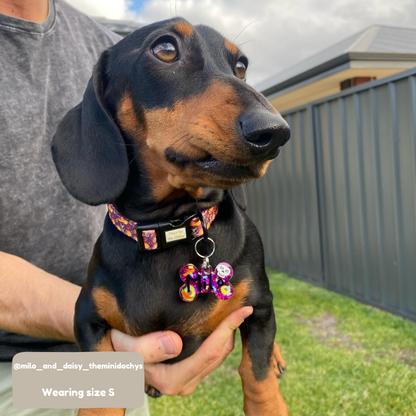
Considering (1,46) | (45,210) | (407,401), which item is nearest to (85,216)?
(45,210)

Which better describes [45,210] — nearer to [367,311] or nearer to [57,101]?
[57,101]

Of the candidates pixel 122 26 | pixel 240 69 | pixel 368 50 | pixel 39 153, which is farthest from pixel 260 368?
pixel 368 50

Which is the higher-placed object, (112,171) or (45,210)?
(112,171)

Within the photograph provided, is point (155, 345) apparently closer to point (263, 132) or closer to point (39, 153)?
point (263, 132)

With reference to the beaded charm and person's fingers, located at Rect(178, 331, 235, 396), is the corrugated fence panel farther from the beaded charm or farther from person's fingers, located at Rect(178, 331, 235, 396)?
the beaded charm

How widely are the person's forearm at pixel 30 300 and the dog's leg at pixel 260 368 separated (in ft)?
2.19

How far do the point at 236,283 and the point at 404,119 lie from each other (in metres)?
3.14

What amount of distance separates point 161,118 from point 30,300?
34.5 inches

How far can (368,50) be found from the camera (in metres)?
5.59

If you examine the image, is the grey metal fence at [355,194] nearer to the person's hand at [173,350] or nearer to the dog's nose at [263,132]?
the person's hand at [173,350]

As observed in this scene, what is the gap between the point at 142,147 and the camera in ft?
4.55

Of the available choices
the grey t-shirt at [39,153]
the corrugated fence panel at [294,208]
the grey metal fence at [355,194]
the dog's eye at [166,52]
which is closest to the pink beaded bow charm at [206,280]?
the dog's eye at [166,52]

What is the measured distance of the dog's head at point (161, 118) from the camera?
3.62ft

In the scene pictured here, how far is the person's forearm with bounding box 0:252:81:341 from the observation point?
5.19 feet
